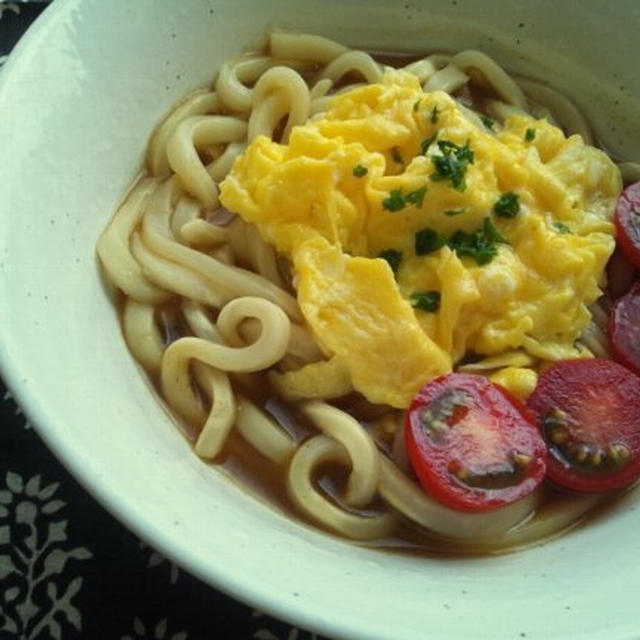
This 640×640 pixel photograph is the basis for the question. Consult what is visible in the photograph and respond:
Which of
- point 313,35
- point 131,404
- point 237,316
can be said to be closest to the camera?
point 131,404

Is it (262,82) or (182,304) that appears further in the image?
(262,82)

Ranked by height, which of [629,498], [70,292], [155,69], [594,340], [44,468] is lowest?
[629,498]

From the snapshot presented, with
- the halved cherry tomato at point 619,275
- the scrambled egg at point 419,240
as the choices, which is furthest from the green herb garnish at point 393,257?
the halved cherry tomato at point 619,275

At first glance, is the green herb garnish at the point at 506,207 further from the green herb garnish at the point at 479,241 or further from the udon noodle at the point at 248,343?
the udon noodle at the point at 248,343

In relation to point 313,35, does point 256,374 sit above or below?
below

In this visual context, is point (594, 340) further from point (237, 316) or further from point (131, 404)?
point (131, 404)

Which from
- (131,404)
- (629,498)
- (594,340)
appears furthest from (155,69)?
(629,498)

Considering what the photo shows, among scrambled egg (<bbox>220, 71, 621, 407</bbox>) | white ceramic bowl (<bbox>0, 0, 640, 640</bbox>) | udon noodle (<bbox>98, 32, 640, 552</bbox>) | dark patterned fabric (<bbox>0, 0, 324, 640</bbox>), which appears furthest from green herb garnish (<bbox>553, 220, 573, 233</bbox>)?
dark patterned fabric (<bbox>0, 0, 324, 640</bbox>)
